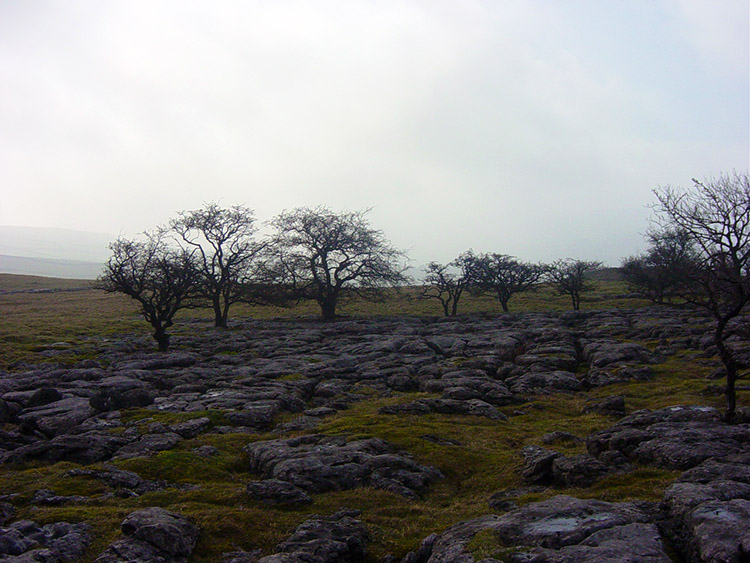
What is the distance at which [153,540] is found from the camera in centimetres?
889

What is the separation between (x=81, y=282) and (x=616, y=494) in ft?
501

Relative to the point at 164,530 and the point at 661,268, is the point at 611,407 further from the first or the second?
the point at 661,268

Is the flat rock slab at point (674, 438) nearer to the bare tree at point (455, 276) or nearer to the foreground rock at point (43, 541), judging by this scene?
the foreground rock at point (43, 541)

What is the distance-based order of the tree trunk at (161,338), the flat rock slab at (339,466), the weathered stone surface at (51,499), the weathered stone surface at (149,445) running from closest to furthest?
1. the weathered stone surface at (51,499)
2. the flat rock slab at (339,466)
3. the weathered stone surface at (149,445)
4. the tree trunk at (161,338)

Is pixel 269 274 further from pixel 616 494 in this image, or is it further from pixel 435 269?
pixel 616 494

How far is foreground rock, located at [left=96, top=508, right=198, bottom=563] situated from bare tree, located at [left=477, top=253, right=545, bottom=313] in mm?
64651

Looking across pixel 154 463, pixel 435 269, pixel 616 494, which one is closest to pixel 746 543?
pixel 616 494

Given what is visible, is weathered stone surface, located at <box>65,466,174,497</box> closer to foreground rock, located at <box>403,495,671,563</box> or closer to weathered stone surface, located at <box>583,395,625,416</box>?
foreground rock, located at <box>403,495,671,563</box>

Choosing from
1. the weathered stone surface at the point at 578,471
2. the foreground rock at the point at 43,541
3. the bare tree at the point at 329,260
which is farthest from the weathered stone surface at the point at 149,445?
the bare tree at the point at 329,260

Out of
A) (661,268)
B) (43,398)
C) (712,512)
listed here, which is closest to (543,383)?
(712,512)

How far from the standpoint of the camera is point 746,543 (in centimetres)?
641

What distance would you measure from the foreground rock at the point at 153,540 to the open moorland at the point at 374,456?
0.04m

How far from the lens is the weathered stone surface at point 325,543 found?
336 inches

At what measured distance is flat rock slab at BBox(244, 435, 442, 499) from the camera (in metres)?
13.1
